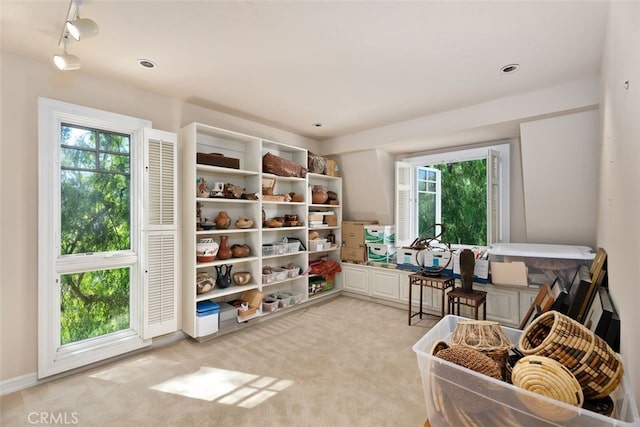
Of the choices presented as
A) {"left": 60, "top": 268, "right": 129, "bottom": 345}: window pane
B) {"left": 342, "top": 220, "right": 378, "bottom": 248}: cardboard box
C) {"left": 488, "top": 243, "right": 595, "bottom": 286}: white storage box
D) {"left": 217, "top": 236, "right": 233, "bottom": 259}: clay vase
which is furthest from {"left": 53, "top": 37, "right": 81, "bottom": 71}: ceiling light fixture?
{"left": 488, "top": 243, "right": 595, "bottom": 286}: white storage box

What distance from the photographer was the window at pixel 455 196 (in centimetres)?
361

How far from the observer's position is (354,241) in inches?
180

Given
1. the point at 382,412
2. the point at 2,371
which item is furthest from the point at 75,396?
the point at 382,412

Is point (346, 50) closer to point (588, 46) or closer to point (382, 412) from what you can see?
point (588, 46)

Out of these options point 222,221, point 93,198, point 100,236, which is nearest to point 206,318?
point 222,221

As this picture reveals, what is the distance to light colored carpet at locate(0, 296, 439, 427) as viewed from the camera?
1904 mm

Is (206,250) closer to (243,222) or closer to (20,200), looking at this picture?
(243,222)

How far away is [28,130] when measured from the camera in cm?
223

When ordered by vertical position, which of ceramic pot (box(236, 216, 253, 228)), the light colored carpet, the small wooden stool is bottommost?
the light colored carpet

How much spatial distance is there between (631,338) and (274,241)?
3.58 meters

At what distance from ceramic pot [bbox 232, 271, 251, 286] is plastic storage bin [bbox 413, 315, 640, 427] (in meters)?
2.88

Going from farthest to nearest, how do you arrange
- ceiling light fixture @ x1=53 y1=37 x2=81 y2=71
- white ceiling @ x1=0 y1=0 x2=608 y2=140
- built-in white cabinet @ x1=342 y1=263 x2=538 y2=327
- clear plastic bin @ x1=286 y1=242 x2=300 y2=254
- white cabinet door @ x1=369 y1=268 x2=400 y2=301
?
white cabinet door @ x1=369 y1=268 x2=400 y2=301, clear plastic bin @ x1=286 y1=242 x2=300 y2=254, built-in white cabinet @ x1=342 y1=263 x2=538 y2=327, ceiling light fixture @ x1=53 y1=37 x2=81 y2=71, white ceiling @ x1=0 y1=0 x2=608 y2=140

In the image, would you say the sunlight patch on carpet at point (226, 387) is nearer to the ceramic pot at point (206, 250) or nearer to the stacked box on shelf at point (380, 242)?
the ceramic pot at point (206, 250)

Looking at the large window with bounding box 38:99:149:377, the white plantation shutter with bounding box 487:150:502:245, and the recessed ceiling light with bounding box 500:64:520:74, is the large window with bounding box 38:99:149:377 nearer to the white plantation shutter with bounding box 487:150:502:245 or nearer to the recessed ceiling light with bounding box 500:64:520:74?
the recessed ceiling light with bounding box 500:64:520:74
